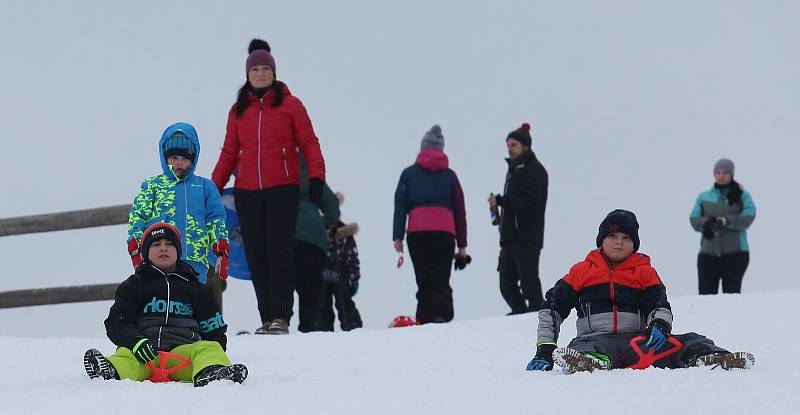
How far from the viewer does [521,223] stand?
10.1 metres

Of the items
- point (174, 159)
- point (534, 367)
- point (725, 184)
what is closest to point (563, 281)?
point (534, 367)

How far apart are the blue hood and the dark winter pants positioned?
2761 millimetres

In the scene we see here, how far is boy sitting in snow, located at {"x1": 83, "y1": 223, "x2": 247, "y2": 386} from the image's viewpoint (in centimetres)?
558

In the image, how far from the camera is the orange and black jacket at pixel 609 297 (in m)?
6.11

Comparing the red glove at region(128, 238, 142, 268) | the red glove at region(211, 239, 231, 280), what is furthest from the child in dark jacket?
the red glove at region(128, 238, 142, 268)

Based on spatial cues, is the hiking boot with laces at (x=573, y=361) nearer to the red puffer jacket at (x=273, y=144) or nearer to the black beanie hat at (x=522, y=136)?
the red puffer jacket at (x=273, y=144)

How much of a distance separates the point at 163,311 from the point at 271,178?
309 centimetres

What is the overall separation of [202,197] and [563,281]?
2426mm

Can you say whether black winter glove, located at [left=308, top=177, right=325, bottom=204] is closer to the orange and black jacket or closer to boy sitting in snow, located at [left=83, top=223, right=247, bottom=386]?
boy sitting in snow, located at [left=83, top=223, right=247, bottom=386]

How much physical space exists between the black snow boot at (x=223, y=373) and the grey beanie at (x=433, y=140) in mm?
5446

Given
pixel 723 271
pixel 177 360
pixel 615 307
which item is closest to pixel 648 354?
pixel 615 307

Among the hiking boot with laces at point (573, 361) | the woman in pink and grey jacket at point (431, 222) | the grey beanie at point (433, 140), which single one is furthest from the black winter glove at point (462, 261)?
the hiking boot with laces at point (573, 361)

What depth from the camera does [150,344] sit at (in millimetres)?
5598

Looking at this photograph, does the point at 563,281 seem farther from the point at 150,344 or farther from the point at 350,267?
the point at 350,267
